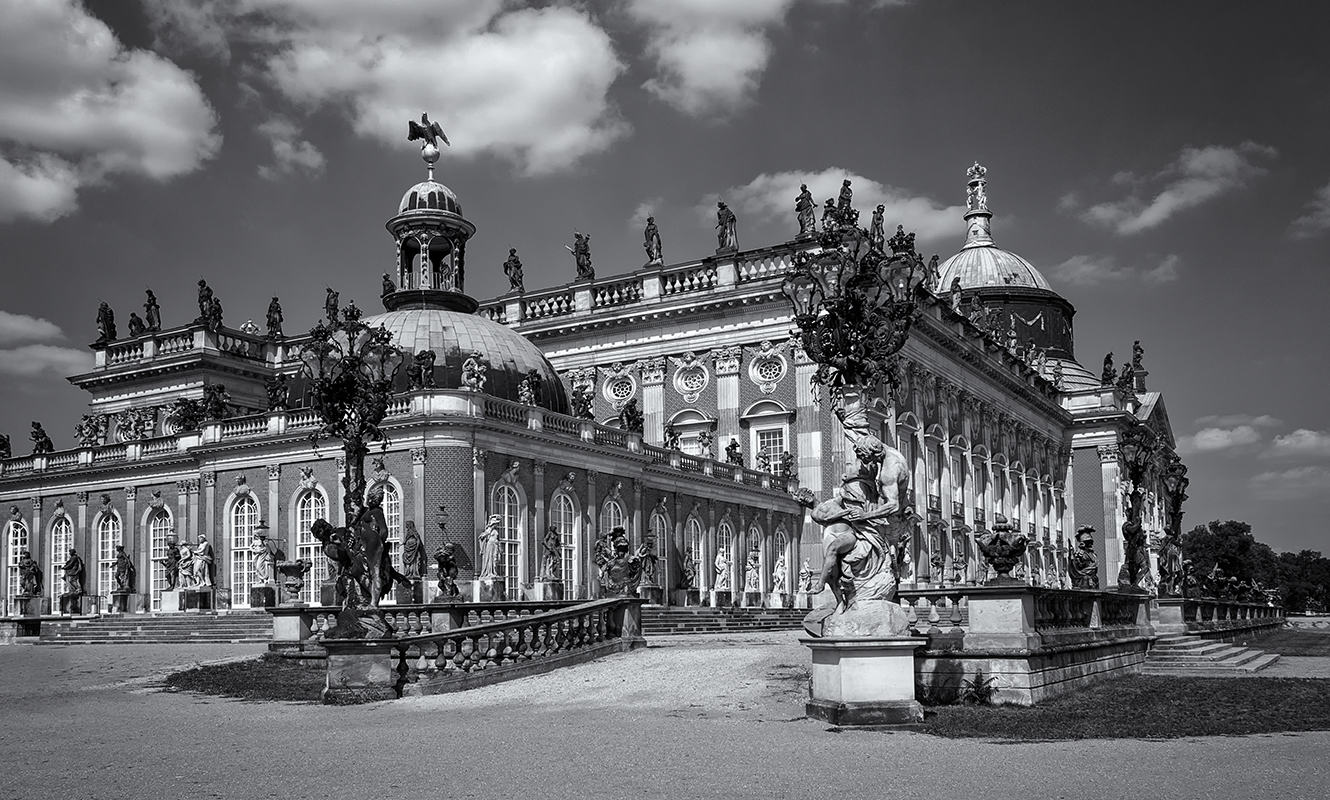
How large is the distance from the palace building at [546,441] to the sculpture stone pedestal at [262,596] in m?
0.99

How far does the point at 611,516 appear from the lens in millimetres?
43625

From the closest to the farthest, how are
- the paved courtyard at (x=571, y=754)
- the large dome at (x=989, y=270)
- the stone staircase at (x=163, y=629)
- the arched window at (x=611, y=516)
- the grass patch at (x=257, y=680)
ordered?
the paved courtyard at (x=571, y=754) < the grass patch at (x=257, y=680) < the stone staircase at (x=163, y=629) < the arched window at (x=611, y=516) < the large dome at (x=989, y=270)

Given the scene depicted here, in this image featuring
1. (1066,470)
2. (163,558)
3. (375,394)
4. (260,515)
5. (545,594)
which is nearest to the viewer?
(375,394)

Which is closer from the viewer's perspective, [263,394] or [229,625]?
[229,625]

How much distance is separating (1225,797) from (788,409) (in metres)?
42.6

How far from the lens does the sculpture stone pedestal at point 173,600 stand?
Result: 4216 cm

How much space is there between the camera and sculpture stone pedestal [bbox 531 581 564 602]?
1535 inches

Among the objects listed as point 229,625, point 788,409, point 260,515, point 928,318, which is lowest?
point 229,625

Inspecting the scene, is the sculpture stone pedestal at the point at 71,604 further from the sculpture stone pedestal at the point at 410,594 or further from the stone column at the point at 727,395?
the stone column at the point at 727,395

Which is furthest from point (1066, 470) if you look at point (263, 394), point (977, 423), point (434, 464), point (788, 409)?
point (434, 464)

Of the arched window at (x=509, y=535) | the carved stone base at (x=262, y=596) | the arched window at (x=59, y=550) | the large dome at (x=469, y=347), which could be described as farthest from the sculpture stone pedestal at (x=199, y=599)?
the arched window at (x=509, y=535)

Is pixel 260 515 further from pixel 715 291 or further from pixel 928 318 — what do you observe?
pixel 928 318

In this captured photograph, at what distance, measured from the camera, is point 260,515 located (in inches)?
1642

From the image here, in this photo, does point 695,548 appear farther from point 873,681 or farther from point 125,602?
point 873,681
